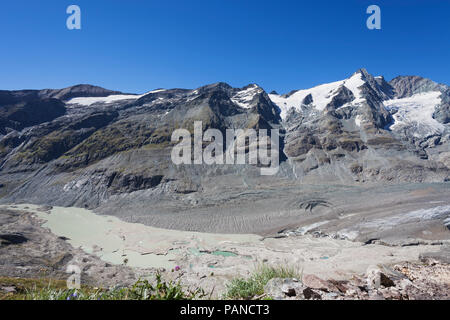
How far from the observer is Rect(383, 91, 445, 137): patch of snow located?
88500 millimetres

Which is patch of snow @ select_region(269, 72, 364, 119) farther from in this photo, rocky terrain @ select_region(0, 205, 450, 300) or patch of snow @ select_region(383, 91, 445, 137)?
rocky terrain @ select_region(0, 205, 450, 300)

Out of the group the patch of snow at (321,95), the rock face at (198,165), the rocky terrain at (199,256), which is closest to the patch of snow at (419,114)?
the rock face at (198,165)

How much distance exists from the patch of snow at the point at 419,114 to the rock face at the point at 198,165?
69cm

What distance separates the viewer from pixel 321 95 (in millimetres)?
125812

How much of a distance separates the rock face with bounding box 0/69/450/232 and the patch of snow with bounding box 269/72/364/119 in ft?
10.1

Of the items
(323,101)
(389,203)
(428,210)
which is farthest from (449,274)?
(323,101)

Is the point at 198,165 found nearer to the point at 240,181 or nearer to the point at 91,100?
the point at 240,181

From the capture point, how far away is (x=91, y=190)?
48.6m

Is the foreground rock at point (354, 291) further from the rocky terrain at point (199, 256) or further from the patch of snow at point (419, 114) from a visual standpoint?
the patch of snow at point (419, 114)

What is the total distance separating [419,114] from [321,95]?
43.1 meters

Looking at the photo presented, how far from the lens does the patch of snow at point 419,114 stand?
8850 centimetres

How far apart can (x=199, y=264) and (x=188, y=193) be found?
26182mm

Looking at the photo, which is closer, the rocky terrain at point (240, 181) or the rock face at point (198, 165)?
the rocky terrain at point (240, 181)

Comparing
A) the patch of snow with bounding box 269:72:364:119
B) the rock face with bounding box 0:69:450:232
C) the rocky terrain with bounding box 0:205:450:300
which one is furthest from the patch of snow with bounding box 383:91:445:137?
the rocky terrain with bounding box 0:205:450:300
